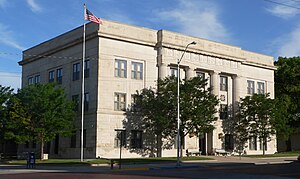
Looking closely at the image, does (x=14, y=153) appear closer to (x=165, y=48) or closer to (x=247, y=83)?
(x=165, y=48)

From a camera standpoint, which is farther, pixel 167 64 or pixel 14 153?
pixel 14 153

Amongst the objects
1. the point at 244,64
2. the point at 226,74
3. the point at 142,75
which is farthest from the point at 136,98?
the point at 244,64

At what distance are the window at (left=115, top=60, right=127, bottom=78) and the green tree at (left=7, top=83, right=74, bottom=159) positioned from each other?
6326 millimetres

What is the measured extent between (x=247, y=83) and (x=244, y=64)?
265 centimetres

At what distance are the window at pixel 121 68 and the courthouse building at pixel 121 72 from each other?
0.14 ft

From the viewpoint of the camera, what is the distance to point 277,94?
2884 inches

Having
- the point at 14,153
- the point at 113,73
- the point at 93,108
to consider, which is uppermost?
the point at 113,73

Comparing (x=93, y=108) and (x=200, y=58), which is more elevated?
(x=200, y=58)

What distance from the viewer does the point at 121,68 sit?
48.4 meters

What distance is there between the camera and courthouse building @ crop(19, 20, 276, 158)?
46844mm

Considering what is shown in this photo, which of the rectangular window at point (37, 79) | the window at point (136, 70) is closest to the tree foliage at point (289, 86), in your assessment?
the window at point (136, 70)

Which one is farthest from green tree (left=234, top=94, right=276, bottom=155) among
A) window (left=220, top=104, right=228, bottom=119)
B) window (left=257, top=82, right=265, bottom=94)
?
window (left=257, top=82, right=265, bottom=94)

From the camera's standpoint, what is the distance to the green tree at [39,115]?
146ft

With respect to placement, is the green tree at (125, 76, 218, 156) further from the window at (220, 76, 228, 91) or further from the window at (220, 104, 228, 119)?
the window at (220, 76, 228, 91)
